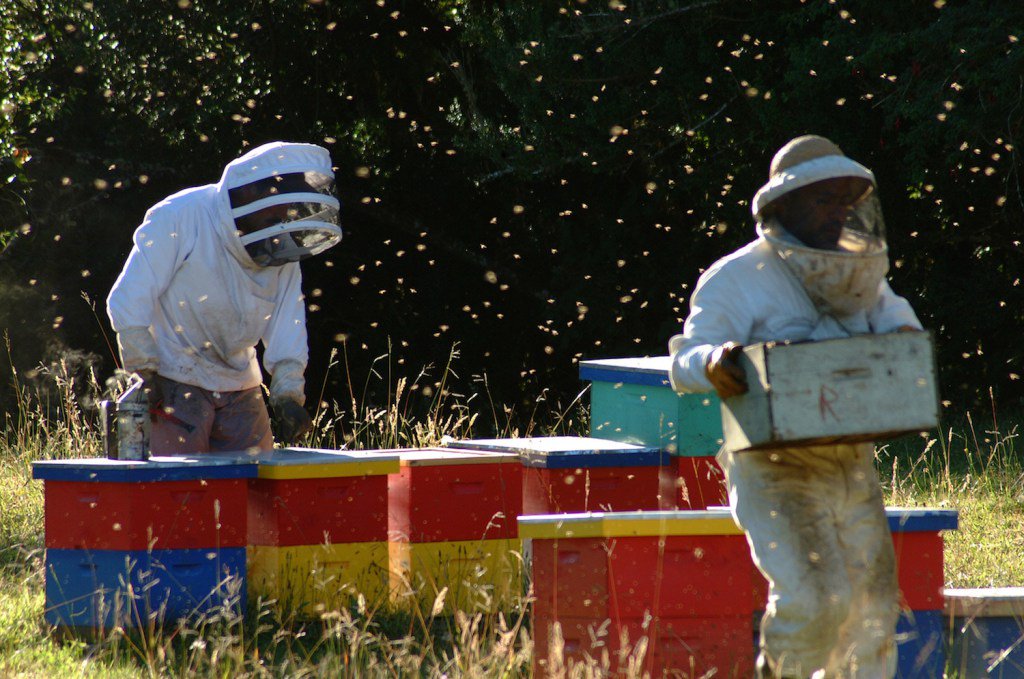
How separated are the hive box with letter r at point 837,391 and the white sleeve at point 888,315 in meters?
0.18

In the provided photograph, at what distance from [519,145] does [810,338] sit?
7.86m

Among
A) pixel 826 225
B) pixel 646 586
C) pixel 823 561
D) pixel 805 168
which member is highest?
pixel 805 168

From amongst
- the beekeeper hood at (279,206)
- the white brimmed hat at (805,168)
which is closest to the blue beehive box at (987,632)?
the white brimmed hat at (805,168)

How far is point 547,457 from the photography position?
14.0 ft

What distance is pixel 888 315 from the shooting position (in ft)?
9.77

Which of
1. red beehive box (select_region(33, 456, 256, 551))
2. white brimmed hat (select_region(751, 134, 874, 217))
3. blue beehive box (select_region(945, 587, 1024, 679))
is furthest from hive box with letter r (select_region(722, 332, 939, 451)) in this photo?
red beehive box (select_region(33, 456, 256, 551))

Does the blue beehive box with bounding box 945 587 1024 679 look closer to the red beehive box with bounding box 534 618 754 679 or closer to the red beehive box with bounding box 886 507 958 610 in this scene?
the red beehive box with bounding box 886 507 958 610

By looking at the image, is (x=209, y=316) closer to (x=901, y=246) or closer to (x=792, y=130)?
(x=792, y=130)

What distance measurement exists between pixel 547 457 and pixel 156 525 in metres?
1.35

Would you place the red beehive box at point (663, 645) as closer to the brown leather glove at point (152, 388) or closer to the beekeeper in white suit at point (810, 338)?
the beekeeper in white suit at point (810, 338)

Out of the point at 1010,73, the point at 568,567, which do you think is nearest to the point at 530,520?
the point at 568,567

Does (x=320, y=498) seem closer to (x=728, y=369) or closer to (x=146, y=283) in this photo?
(x=146, y=283)

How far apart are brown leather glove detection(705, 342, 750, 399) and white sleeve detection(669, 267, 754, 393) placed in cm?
12

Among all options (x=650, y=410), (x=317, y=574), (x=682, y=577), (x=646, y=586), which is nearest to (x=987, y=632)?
(x=682, y=577)
